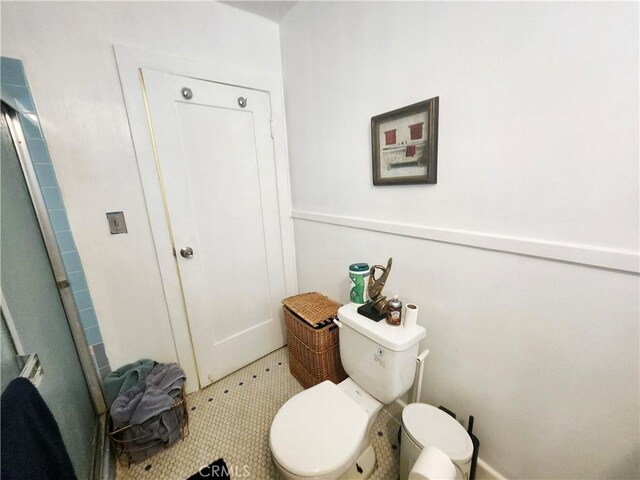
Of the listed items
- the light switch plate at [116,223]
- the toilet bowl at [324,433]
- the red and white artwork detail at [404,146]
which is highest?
the red and white artwork detail at [404,146]

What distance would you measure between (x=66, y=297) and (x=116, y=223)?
42 centimetres

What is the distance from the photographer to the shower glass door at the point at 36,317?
0.71 meters

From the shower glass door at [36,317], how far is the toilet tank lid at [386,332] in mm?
1051

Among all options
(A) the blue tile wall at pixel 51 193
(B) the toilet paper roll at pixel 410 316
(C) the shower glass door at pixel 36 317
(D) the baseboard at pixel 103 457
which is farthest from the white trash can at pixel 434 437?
(A) the blue tile wall at pixel 51 193

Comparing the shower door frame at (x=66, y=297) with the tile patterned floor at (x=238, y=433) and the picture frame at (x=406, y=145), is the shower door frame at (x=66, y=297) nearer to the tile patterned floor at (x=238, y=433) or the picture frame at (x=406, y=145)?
the tile patterned floor at (x=238, y=433)

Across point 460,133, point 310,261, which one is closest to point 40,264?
point 310,261

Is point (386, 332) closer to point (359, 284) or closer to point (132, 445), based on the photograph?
point (359, 284)

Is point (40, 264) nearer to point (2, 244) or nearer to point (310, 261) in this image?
point (2, 244)

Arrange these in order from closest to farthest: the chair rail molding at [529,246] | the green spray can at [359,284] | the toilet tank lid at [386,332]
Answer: the chair rail molding at [529,246] → the toilet tank lid at [386,332] → the green spray can at [359,284]

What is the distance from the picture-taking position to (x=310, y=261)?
183 centimetres

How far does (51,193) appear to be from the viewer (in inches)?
44.6

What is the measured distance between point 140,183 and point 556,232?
178 cm

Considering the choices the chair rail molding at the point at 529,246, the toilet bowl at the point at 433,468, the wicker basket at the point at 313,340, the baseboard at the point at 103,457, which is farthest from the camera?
the wicker basket at the point at 313,340

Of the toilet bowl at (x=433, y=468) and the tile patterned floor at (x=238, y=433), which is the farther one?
the tile patterned floor at (x=238, y=433)
